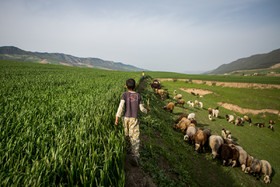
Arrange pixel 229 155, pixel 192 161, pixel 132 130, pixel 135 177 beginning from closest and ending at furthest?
1. pixel 135 177
2. pixel 132 130
3. pixel 192 161
4. pixel 229 155

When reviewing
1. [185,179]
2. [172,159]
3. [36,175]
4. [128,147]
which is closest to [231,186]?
[185,179]

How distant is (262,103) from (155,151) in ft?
79.3

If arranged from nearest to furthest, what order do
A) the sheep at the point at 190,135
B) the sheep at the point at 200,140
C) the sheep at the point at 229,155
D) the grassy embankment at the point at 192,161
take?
the grassy embankment at the point at 192,161, the sheep at the point at 229,155, the sheep at the point at 200,140, the sheep at the point at 190,135

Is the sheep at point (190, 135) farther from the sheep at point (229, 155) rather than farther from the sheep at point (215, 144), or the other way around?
the sheep at point (229, 155)

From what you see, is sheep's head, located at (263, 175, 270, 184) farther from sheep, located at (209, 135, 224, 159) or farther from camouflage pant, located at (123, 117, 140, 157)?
camouflage pant, located at (123, 117, 140, 157)

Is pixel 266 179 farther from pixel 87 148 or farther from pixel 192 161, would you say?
pixel 87 148

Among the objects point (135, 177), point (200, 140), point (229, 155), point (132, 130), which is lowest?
point (229, 155)

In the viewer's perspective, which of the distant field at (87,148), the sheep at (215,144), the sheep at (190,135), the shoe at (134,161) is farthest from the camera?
the sheep at (190,135)

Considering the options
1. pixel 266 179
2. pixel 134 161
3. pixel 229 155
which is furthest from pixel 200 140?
pixel 134 161

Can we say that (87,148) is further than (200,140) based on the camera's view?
No

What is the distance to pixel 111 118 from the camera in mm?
3797

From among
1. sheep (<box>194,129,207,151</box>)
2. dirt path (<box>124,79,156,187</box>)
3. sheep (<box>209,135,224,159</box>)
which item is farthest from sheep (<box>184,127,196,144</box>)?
dirt path (<box>124,79,156,187</box>)

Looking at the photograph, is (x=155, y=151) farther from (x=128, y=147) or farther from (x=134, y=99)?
(x=134, y=99)

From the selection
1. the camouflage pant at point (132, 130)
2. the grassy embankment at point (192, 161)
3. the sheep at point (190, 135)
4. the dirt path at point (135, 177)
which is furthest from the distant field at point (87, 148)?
the sheep at point (190, 135)
